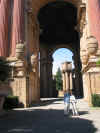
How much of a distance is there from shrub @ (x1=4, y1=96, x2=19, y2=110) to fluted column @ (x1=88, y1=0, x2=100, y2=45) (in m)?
9.83

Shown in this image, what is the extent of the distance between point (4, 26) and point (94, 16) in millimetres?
9624

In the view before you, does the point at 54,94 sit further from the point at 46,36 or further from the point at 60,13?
the point at 60,13

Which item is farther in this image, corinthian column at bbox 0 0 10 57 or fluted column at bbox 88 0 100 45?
corinthian column at bbox 0 0 10 57

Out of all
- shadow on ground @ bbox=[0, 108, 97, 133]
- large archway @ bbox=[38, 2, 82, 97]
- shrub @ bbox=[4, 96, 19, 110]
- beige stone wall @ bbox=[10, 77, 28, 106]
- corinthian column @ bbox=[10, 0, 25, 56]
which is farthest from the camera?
large archway @ bbox=[38, 2, 82, 97]

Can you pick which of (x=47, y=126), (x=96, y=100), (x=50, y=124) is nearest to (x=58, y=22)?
(x=96, y=100)

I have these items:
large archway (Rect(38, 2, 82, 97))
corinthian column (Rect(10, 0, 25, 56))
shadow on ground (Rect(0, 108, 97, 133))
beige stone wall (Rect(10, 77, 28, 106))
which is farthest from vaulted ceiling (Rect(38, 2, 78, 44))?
shadow on ground (Rect(0, 108, 97, 133))

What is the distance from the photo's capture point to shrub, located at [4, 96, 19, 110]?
13.1 meters

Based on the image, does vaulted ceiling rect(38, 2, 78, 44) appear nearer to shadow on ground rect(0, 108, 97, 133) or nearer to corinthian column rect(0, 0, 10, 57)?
corinthian column rect(0, 0, 10, 57)

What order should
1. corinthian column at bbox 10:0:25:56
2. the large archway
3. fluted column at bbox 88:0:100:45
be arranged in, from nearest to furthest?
fluted column at bbox 88:0:100:45, corinthian column at bbox 10:0:25:56, the large archway

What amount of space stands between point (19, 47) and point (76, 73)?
24.5 m

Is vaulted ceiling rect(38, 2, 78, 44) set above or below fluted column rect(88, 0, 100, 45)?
above

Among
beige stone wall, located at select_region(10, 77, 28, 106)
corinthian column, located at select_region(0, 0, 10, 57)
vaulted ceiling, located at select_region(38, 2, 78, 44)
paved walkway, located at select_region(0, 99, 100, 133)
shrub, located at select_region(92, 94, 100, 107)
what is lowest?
paved walkway, located at select_region(0, 99, 100, 133)

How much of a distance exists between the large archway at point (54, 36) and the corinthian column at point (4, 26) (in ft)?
41.3

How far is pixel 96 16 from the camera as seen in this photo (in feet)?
54.3
